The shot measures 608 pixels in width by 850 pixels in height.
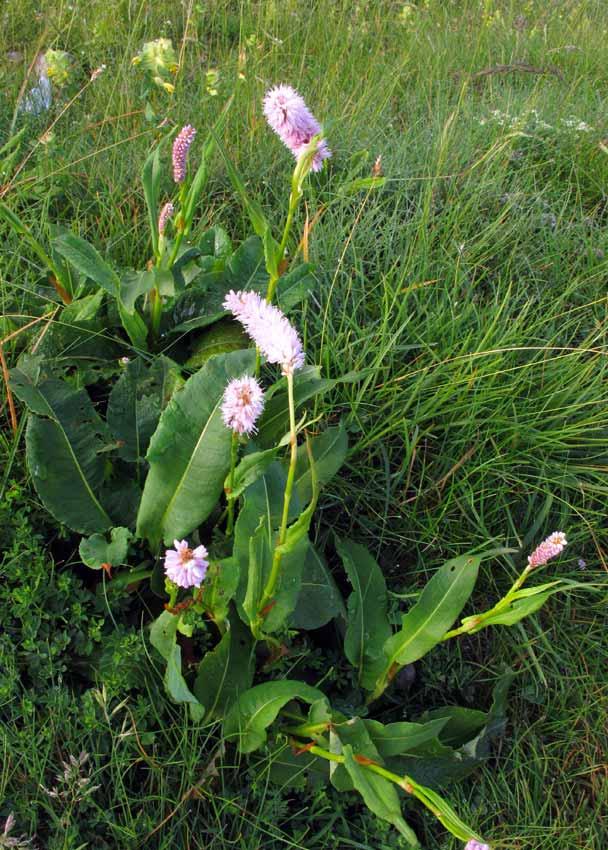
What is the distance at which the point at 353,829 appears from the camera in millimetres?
1271

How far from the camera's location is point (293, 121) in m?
1.11

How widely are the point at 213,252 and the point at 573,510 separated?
99 centimetres

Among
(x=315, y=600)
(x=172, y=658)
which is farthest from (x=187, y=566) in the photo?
(x=315, y=600)

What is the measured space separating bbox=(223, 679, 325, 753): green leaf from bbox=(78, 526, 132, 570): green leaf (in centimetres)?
30

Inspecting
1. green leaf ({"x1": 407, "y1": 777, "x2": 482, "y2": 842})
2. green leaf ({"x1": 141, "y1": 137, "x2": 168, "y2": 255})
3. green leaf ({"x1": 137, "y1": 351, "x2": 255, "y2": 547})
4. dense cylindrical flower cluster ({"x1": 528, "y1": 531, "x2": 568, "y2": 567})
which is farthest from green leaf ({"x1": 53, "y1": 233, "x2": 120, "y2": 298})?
green leaf ({"x1": 407, "y1": 777, "x2": 482, "y2": 842})

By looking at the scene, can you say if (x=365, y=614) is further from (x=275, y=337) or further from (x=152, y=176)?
(x=152, y=176)

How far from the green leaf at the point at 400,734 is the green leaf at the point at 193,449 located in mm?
441

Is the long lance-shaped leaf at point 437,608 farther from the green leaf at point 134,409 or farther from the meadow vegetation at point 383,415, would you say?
the green leaf at point 134,409

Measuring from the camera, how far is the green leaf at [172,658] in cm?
112

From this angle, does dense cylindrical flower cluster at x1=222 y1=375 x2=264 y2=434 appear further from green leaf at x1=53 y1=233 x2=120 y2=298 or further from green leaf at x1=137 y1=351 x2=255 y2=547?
green leaf at x1=53 y1=233 x2=120 y2=298

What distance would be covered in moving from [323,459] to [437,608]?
0.34 m

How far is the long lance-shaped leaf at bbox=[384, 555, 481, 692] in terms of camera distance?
1.23 m

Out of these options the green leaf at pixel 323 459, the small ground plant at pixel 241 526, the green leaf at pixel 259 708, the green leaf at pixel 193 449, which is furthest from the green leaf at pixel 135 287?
the green leaf at pixel 259 708

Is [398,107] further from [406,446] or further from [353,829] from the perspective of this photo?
[353,829]
